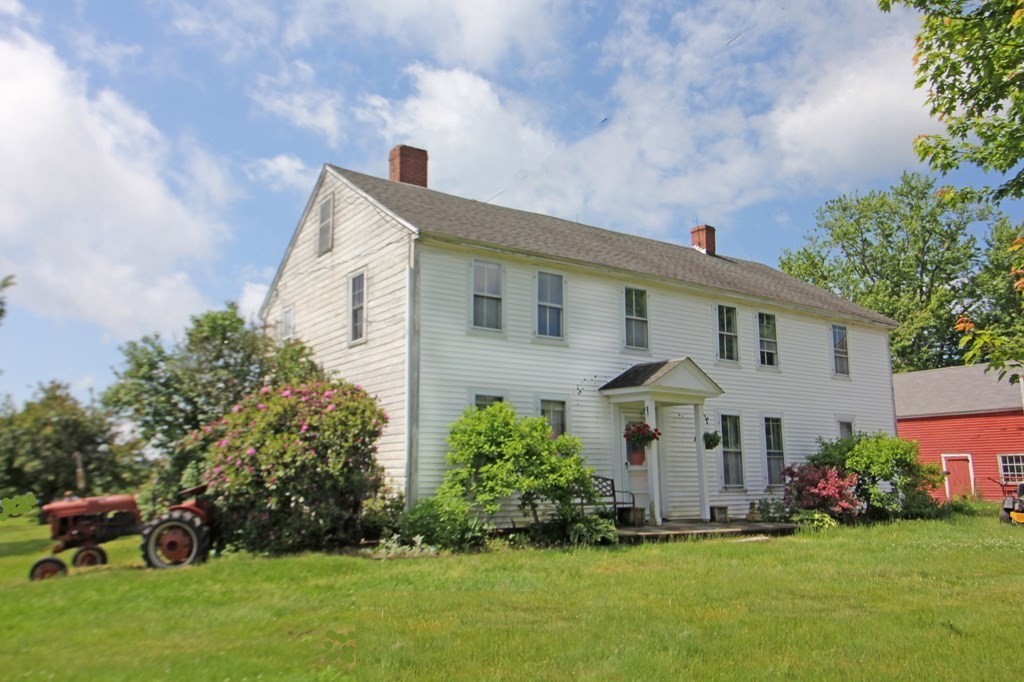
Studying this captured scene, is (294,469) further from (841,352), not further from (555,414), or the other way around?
(841,352)

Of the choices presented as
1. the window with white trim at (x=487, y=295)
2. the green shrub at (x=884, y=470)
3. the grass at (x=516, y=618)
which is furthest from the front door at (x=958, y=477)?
the window with white trim at (x=487, y=295)

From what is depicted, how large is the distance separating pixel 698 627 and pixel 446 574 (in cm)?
408

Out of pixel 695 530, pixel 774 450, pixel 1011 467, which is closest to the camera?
pixel 695 530

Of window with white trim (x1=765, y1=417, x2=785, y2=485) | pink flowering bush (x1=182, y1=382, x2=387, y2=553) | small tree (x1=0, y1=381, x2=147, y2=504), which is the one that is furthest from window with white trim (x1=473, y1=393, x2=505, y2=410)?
small tree (x1=0, y1=381, x2=147, y2=504)

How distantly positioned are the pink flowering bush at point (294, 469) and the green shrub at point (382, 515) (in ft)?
1.20

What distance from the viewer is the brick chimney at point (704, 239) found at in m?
25.0

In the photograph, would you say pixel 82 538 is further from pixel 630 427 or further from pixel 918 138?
pixel 918 138

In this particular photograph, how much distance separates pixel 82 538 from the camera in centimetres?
1053

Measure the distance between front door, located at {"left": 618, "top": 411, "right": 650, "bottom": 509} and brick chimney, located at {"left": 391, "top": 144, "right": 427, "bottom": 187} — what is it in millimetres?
8136

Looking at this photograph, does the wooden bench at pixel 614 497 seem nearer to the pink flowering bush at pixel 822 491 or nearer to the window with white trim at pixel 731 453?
the window with white trim at pixel 731 453

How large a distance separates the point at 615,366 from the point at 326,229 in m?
7.58

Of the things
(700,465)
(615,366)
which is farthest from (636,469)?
(615,366)

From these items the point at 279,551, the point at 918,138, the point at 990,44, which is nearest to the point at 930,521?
the point at 918,138

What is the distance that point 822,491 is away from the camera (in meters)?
18.0
